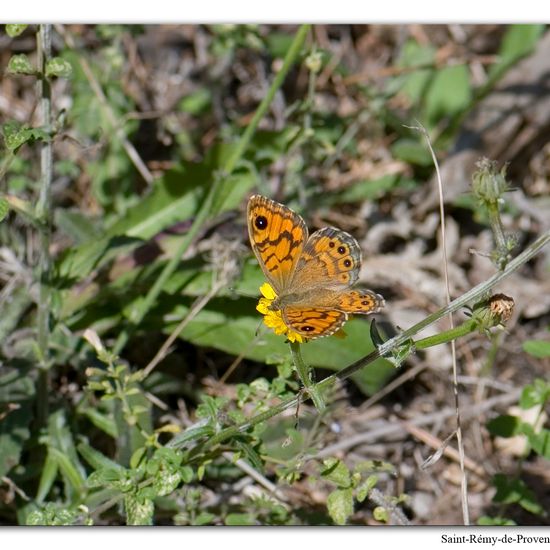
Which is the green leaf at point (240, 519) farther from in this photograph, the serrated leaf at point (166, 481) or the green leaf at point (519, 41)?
the green leaf at point (519, 41)

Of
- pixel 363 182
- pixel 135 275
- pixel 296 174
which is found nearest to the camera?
pixel 135 275

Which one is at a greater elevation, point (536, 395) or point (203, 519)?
point (536, 395)

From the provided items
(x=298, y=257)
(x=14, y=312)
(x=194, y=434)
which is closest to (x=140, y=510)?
(x=194, y=434)

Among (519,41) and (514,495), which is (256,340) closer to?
(514,495)

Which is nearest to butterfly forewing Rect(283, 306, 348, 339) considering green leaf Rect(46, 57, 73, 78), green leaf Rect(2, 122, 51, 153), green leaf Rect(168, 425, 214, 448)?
green leaf Rect(168, 425, 214, 448)

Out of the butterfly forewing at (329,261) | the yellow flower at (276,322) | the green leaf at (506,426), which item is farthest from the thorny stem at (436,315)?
the green leaf at (506,426)

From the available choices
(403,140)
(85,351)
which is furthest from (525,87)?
(85,351)
